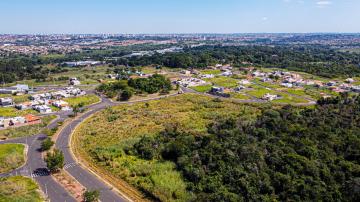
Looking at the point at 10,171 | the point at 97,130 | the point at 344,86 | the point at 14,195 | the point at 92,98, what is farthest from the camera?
the point at 344,86

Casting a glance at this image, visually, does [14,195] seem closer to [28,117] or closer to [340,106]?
[28,117]

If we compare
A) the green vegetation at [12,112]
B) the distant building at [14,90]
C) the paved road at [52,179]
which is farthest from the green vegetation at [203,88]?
the distant building at [14,90]

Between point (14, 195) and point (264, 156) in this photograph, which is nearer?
point (14, 195)

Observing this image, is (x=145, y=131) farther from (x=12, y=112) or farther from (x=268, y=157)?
(x=12, y=112)

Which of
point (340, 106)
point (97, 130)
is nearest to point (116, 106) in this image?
point (97, 130)

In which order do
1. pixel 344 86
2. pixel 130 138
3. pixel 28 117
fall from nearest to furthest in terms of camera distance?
pixel 130 138, pixel 28 117, pixel 344 86

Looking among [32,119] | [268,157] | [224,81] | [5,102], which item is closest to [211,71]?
[224,81]

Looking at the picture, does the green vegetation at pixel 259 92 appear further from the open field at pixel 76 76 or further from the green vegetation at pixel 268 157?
the open field at pixel 76 76
